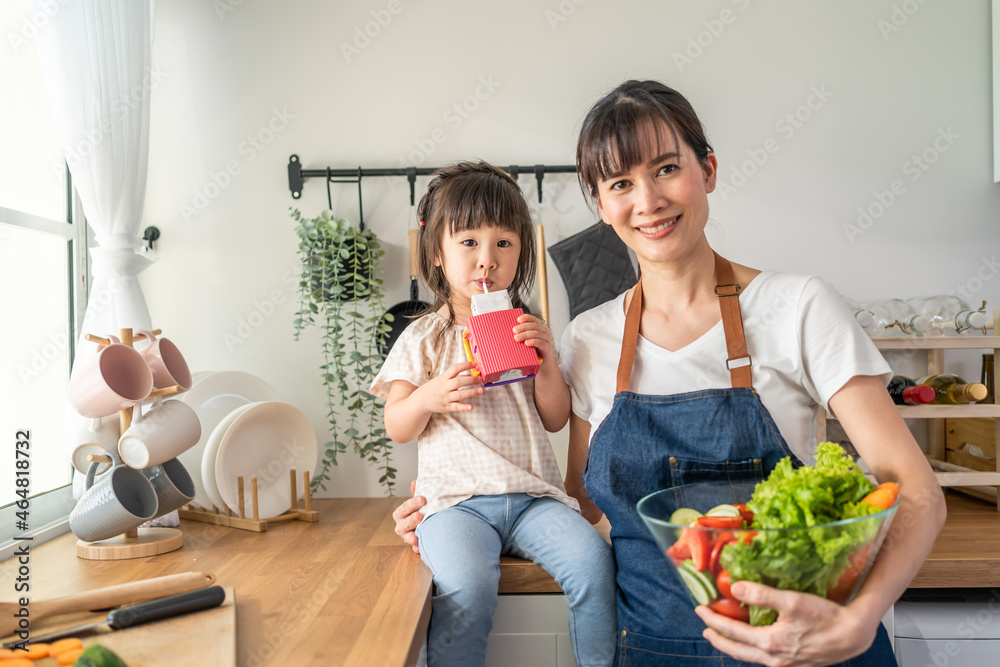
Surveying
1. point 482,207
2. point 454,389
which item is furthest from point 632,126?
point 454,389

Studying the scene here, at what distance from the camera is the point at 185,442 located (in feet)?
4.32

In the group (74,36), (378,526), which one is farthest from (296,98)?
(378,526)

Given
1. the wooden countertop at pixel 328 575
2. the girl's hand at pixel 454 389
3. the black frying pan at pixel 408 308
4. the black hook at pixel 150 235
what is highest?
the black hook at pixel 150 235

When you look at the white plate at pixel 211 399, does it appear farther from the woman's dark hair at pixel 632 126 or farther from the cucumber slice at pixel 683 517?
the cucumber slice at pixel 683 517

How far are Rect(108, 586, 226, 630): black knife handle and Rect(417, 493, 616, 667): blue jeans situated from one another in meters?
0.32

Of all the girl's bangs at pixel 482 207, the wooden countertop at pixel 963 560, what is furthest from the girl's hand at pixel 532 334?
the wooden countertop at pixel 963 560

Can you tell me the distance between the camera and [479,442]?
4.12 ft

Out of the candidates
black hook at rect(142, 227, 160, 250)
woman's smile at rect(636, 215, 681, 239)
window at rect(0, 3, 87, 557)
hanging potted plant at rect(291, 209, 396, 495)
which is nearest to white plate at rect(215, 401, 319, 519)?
hanging potted plant at rect(291, 209, 396, 495)

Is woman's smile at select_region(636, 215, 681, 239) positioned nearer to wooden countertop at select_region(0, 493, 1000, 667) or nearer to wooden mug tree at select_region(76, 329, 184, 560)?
wooden countertop at select_region(0, 493, 1000, 667)

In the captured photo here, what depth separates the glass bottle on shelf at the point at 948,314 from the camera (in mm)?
1638

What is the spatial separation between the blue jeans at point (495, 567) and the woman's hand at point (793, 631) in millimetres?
343

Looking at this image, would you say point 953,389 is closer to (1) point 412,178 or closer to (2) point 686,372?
(2) point 686,372

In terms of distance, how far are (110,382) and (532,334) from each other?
773mm

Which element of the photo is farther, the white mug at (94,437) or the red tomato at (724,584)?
the white mug at (94,437)
